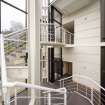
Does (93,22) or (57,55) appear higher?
(93,22)

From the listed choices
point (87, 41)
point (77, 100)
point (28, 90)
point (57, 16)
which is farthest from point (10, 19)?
point (57, 16)

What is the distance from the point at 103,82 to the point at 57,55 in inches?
112

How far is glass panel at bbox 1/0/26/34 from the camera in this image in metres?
2.52

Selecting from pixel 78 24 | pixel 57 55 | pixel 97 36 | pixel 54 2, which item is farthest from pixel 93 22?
pixel 57 55

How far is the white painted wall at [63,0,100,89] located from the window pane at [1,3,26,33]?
1.90 m

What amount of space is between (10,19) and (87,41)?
2.62 m

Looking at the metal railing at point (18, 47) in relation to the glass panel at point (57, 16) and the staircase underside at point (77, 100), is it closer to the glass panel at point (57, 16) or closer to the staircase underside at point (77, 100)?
the staircase underside at point (77, 100)

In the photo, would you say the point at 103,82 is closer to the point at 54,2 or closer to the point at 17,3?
the point at 17,3

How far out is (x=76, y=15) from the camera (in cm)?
497

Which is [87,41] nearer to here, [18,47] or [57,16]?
[57,16]

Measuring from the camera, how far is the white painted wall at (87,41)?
399 cm

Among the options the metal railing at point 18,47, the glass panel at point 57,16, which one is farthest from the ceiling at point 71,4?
the metal railing at point 18,47

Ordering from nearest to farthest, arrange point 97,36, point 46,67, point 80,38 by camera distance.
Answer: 1. point 97,36
2. point 80,38
3. point 46,67

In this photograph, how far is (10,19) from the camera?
8.76 ft
